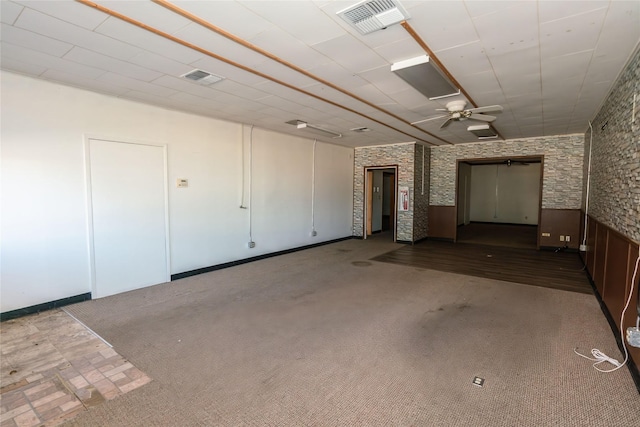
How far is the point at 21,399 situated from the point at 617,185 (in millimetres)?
5839

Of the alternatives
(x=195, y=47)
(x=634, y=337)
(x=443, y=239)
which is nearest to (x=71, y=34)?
(x=195, y=47)

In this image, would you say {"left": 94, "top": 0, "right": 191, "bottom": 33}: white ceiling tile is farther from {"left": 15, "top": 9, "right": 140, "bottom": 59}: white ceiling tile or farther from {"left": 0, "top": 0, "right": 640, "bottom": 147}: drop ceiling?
{"left": 15, "top": 9, "right": 140, "bottom": 59}: white ceiling tile

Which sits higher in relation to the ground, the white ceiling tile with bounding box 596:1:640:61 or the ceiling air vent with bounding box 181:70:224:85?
the white ceiling tile with bounding box 596:1:640:61

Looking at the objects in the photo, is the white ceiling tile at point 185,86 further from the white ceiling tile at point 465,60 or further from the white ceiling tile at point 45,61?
the white ceiling tile at point 465,60

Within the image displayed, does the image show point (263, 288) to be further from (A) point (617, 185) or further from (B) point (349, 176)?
(B) point (349, 176)

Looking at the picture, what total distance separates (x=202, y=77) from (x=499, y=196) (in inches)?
517

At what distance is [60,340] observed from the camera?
307 centimetres

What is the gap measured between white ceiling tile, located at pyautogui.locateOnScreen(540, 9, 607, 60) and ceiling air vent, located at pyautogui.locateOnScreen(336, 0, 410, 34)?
1.23 meters

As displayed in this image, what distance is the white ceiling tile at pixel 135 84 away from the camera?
359cm

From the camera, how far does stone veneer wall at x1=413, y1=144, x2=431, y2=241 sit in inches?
332

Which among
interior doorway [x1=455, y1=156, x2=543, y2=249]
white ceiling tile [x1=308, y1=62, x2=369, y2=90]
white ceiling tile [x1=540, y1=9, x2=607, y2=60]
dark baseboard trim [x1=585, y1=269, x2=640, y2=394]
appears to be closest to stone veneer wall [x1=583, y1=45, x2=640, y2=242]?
white ceiling tile [x1=540, y1=9, x2=607, y2=60]

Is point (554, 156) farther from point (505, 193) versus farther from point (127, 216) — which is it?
point (127, 216)

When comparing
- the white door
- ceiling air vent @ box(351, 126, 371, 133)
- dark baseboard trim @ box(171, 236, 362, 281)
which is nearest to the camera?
the white door

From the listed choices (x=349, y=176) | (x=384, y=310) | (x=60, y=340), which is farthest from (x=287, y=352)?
(x=349, y=176)
